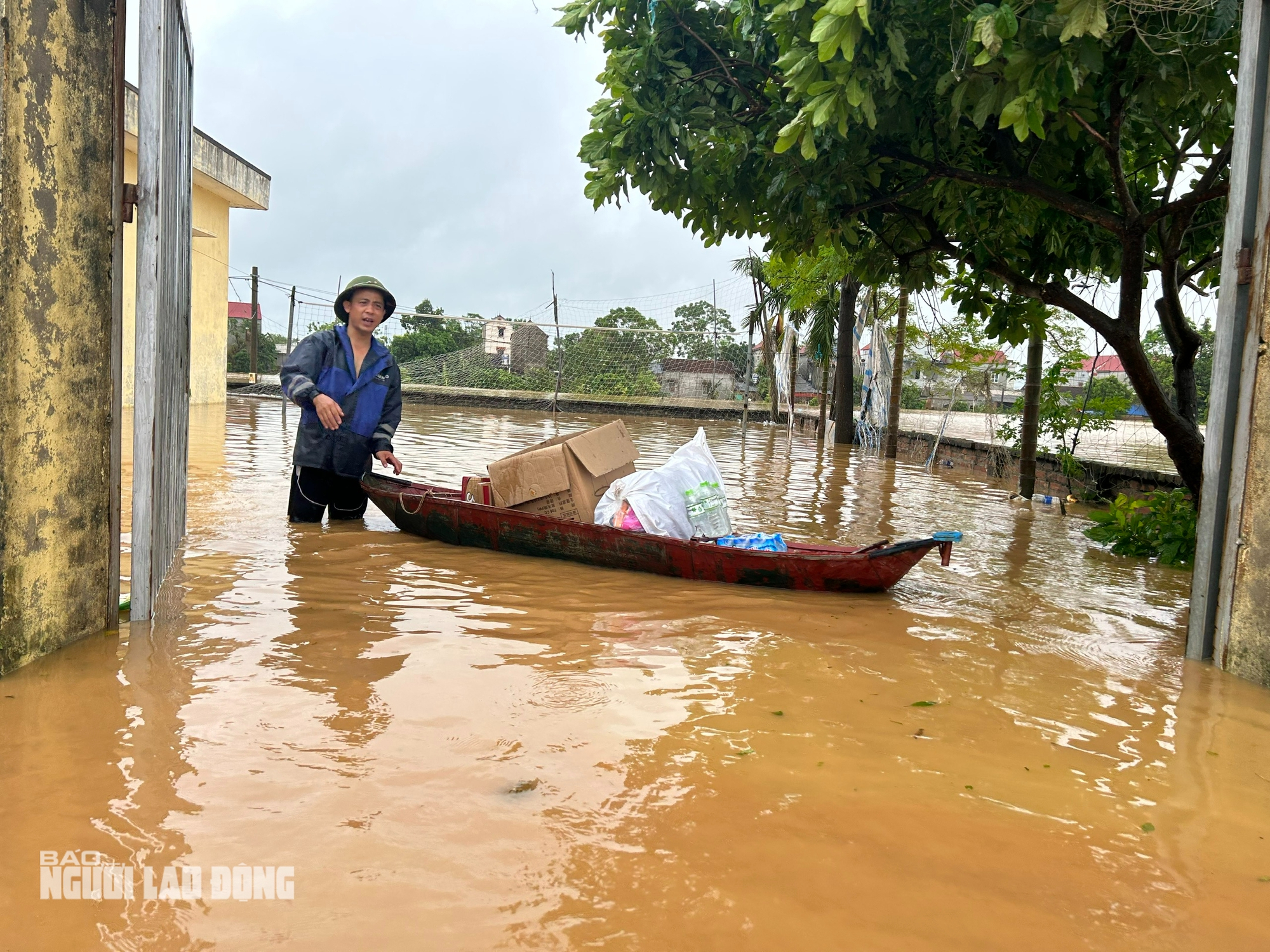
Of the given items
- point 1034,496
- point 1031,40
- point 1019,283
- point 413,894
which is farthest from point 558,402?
point 413,894

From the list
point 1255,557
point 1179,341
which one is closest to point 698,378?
point 1179,341

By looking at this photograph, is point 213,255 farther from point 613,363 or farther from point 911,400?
point 911,400

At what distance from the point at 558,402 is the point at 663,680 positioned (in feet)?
74.0

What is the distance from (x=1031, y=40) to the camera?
4.46m

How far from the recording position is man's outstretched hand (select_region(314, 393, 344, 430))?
20.2 feet

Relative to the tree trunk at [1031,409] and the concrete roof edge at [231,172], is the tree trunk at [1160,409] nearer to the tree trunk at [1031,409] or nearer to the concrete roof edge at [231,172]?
the tree trunk at [1031,409]

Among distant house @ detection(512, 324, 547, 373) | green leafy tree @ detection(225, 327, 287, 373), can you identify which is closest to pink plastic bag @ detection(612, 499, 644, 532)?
distant house @ detection(512, 324, 547, 373)

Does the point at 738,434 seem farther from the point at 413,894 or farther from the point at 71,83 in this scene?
the point at 413,894

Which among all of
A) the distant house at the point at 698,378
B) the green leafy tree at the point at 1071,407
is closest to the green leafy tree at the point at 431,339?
the distant house at the point at 698,378

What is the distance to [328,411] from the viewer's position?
6180mm

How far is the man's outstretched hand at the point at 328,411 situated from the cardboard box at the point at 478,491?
0.96 meters

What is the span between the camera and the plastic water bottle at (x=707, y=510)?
5863mm

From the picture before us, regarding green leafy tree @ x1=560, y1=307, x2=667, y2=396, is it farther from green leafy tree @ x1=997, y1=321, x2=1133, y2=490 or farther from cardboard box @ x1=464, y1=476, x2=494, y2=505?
cardboard box @ x1=464, y1=476, x2=494, y2=505

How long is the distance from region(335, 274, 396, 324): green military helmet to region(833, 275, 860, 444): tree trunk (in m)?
13.2
